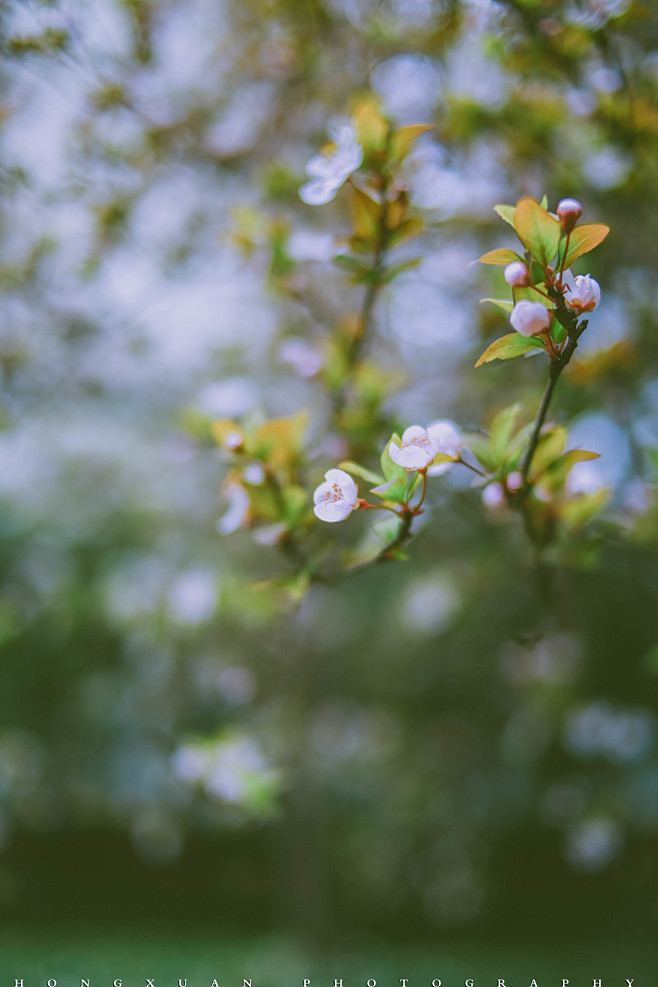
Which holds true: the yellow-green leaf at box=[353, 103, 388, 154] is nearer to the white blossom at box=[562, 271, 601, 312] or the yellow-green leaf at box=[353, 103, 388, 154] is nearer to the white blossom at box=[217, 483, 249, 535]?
the white blossom at box=[562, 271, 601, 312]

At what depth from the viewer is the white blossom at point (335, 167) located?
930mm

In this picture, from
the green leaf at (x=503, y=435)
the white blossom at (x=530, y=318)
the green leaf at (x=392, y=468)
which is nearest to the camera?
the white blossom at (x=530, y=318)

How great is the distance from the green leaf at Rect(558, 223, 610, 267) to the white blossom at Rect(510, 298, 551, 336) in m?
0.08

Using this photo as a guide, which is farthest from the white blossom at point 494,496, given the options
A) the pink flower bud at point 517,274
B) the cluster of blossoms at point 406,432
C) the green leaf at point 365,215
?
the green leaf at point 365,215

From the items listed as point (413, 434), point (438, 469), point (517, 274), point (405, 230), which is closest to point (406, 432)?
point (413, 434)

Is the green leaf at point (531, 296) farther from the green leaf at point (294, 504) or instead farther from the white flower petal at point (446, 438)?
the green leaf at point (294, 504)

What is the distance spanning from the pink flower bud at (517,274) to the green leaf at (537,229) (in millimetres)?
24

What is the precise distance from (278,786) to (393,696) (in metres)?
1.63

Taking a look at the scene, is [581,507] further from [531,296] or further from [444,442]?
→ [531,296]

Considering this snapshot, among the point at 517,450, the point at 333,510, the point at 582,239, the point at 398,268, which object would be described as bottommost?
the point at 333,510

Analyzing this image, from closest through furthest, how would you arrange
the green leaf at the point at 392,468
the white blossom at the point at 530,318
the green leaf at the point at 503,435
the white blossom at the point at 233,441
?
the white blossom at the point at 530,318 < the green leaf at the point at 392,468 < the green leaf at the point at 503,435 < the white blossom at the point at 233,441

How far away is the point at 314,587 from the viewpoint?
4.97ft

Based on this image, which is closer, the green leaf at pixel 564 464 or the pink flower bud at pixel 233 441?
the green leaf at pixel 564 464

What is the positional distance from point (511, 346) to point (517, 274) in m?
0.08
